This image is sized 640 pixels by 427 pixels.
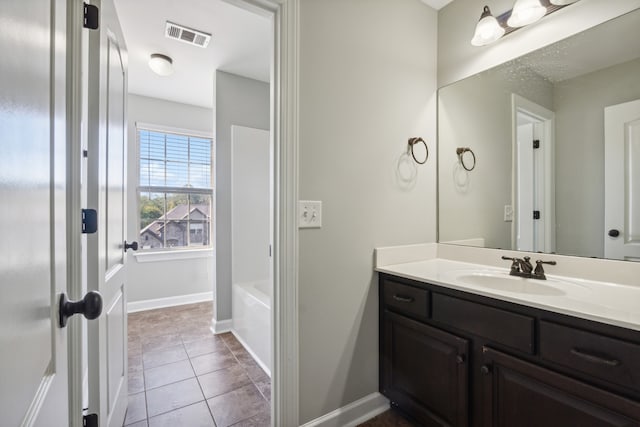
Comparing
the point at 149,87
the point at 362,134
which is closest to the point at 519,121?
the point at 362,134

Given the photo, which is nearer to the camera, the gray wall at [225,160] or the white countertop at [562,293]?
the white countertop at [562,293]

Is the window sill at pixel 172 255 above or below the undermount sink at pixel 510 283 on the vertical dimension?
below

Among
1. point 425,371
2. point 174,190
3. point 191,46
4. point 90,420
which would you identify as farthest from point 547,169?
point 174,190

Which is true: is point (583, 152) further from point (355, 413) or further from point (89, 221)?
point (89, 221)

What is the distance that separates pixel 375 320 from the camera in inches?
65.5

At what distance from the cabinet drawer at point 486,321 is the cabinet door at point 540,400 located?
7 centimetres

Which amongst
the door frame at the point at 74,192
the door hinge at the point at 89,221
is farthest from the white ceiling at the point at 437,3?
the door hinge at the point at 89,221

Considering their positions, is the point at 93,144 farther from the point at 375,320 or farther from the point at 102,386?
the point at 375,320

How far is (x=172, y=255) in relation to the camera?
11.7 feet

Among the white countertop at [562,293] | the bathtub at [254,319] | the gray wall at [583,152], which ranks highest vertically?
the gray wall at [583,152]

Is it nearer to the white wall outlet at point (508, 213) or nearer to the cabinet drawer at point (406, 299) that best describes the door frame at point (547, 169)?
the white wall outlet at point (508, 213)

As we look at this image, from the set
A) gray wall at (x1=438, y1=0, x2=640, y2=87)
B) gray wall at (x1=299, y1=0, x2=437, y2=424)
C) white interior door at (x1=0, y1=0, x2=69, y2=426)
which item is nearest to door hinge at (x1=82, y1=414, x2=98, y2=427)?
white interior door at (x1=0, y1=0, x2=69, y2=426)

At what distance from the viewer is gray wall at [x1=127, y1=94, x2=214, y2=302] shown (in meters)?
3.37

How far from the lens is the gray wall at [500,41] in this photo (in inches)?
52.9
